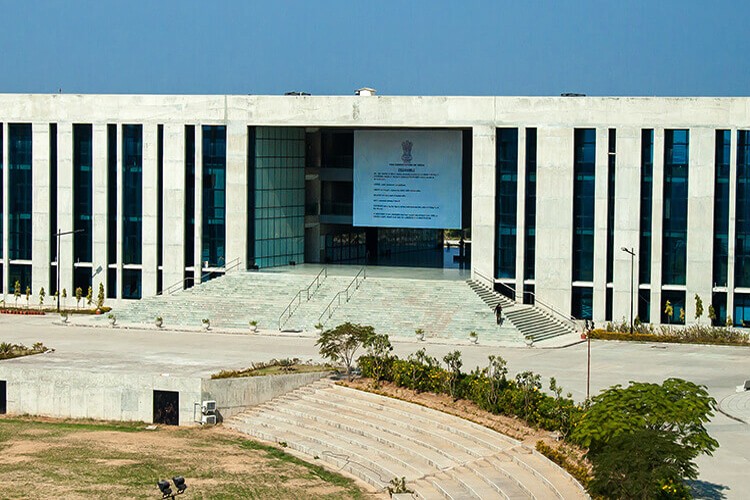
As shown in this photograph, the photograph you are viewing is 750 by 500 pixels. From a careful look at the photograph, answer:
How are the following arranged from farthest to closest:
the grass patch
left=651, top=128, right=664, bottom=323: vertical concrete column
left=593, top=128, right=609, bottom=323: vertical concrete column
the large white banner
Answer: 1. the large white banner
2. left=593, top=128, right=609, bottom=323: vertical concrete column
3. left=651, top=128, right=664, bottom=323: vertical concrete column
4. the grass patch

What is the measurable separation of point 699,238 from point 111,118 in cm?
3128

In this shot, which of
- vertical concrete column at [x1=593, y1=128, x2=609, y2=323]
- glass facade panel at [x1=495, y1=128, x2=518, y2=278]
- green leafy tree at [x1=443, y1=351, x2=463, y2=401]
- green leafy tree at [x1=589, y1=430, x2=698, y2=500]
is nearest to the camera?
green leafy tree at [x1=589, y1=430, x2=698, y2=500]

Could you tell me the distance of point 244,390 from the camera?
161ft

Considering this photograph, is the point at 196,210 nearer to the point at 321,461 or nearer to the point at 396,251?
the point at 396,251

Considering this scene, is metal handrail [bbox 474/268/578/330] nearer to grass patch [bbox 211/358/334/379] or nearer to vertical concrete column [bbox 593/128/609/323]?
vertical concrete column [bbox 593/128/609/323]

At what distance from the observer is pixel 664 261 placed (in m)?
66.2

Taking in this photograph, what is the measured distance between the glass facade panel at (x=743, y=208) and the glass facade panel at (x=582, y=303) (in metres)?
6.97

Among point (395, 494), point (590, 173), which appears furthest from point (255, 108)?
point (395, 494)

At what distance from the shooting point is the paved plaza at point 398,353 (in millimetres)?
51500

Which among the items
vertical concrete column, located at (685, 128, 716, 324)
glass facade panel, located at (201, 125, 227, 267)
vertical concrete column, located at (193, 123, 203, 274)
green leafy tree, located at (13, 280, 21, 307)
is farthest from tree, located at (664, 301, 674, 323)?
green leafy tree, located at (13, 280, 21, 307)

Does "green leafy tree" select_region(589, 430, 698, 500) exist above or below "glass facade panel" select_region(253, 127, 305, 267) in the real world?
below

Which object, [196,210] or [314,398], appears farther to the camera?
[196,210]

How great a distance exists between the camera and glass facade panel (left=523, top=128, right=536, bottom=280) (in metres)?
68.1

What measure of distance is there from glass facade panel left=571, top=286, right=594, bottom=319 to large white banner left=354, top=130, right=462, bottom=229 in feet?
27.4
